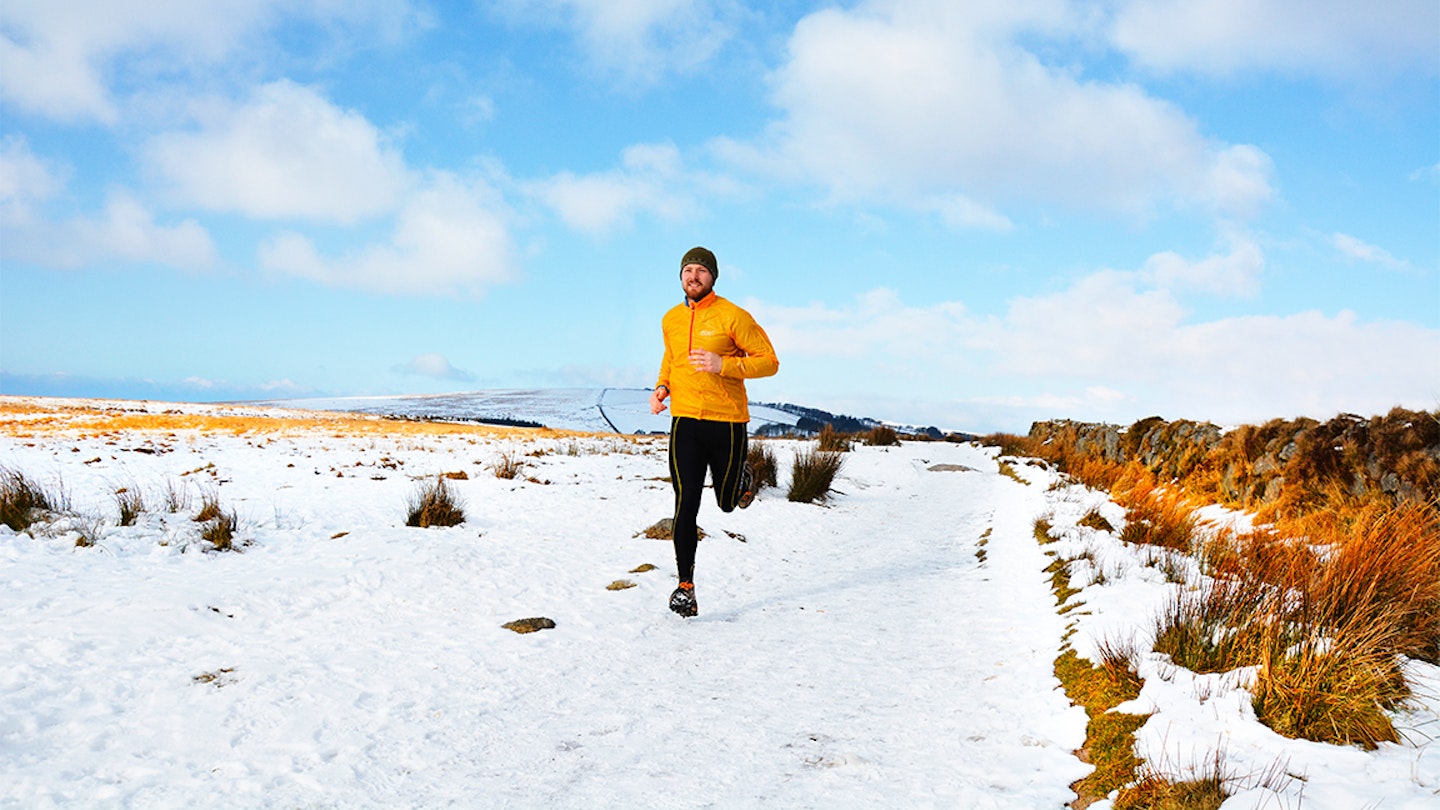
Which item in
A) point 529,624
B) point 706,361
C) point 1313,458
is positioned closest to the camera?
point 529,624

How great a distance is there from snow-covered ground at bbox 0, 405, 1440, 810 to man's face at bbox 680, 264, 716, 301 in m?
2.19

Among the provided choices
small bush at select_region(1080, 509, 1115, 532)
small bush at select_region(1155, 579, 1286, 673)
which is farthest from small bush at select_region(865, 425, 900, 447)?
small bush at select_region(1155, 579, 1286, 673)

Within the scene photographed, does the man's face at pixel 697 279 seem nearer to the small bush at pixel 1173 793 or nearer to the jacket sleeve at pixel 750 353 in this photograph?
the jacket sleeve at pixel 750 353

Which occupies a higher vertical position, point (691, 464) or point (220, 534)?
point (691, 464)

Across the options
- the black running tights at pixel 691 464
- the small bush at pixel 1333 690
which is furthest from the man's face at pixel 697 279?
the small bush at pixel 1333 690

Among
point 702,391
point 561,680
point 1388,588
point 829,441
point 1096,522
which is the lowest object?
point 561,680

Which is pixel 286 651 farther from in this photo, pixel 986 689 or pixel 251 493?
pixel 251 493

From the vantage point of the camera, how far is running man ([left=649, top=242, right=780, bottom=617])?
4.94 m

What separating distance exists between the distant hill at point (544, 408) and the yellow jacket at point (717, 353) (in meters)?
40.2

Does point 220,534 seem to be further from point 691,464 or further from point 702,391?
point 702,391

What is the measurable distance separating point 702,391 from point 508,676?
85.6 inches

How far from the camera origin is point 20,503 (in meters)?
5.57

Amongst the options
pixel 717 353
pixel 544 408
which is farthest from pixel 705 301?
pixel 544 408

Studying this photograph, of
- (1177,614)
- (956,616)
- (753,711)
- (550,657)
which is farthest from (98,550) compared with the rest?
(1177,614)
